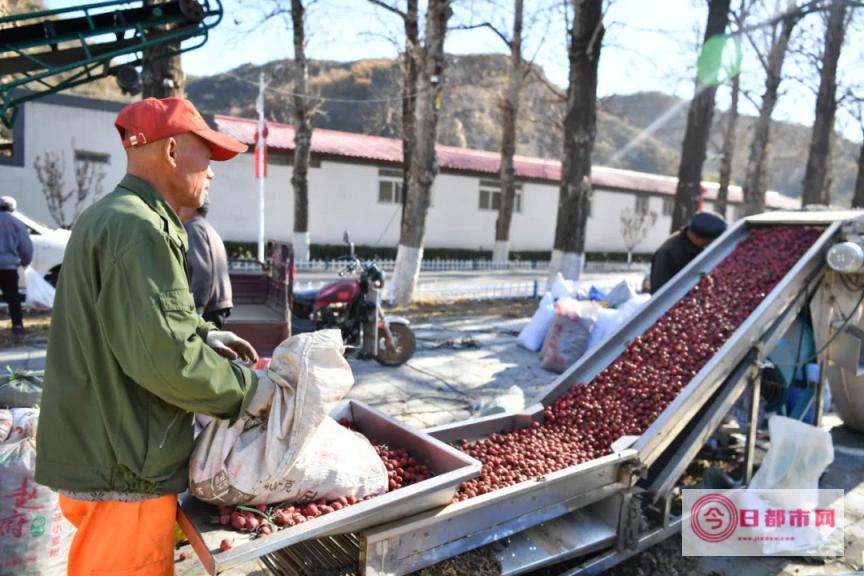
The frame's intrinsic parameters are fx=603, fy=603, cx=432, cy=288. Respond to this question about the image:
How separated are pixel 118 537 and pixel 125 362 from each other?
569mm

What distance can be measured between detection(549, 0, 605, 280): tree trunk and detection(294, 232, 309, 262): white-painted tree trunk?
7.53m

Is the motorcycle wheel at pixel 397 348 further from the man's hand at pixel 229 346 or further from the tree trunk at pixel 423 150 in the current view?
the man's hand at pixel 229 346

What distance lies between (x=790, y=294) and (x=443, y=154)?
19.3 m

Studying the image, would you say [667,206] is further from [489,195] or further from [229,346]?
[229,346]

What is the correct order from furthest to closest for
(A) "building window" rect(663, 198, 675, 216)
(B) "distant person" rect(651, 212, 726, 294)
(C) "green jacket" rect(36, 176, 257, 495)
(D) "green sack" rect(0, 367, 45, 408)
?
1. (A) "building window" rect(663, 198, 675, 216)
2. (B) "distant person" rect(651, 212, 726, 294)
3. (D) "green sack" rect(0, 367, 45, 408)
4. (C) "green jacket" rect(36, 176, 257, 495)

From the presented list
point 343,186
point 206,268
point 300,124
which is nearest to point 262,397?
point 206,268

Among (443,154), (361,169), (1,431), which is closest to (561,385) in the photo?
(1,431)

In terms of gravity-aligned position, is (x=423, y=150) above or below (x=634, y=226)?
above

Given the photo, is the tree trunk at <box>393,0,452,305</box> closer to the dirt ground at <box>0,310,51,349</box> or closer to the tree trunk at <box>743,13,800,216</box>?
the dirt ground at <box>0,310,51,349</box>

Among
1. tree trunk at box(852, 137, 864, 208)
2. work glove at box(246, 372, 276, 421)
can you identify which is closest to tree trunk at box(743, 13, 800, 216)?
tree trunk at box(852, 137, 864, 208)

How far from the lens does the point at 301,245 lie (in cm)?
1617

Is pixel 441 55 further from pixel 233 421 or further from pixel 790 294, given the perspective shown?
pixel 233 421

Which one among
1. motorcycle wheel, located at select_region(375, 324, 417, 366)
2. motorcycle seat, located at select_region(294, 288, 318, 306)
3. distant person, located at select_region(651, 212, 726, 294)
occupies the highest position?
distant person, located at select_region(651, 212, 726, 294)

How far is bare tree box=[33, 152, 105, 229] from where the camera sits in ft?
45.8
